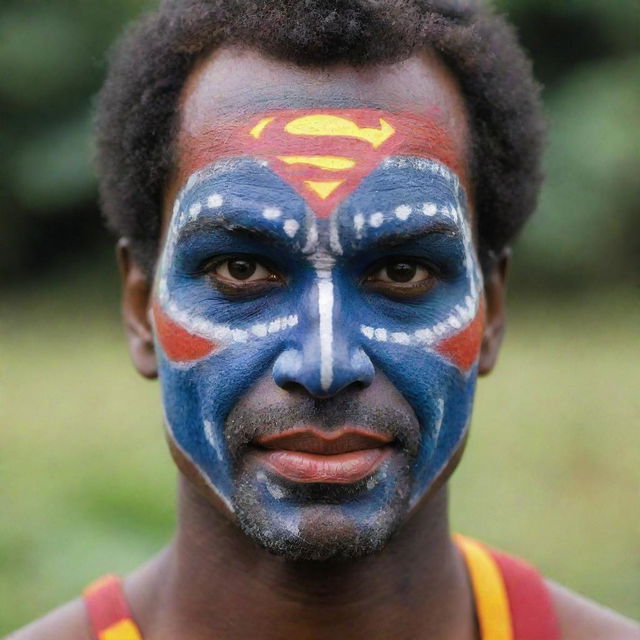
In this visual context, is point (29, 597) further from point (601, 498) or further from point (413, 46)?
point (413, 46)

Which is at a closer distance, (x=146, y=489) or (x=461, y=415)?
(x=461, y=415)

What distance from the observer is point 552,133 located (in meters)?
14.4

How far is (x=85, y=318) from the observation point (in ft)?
43.9

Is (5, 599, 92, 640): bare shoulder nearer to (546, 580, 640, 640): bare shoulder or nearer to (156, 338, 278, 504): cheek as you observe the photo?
(156, 338, 278, 504): cheek

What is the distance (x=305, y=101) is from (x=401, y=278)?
0.55 metres

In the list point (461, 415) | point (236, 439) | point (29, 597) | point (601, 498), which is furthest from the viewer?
point (601, 498)

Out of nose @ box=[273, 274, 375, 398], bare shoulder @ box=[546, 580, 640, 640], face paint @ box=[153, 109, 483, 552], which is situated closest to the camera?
nose @ box=[273, 274, 375, 398]

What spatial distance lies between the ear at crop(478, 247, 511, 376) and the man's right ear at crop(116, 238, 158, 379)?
1065mm

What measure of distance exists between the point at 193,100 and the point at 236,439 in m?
1.03

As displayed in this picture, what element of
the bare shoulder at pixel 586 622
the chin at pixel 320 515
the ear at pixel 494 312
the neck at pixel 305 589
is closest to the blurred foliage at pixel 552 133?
the ear at pixel 494 312

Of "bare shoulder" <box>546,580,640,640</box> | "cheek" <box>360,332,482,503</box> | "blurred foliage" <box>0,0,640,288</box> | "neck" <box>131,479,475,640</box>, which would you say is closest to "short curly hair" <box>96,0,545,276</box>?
"cheek" <box>360,332,482,503</box>

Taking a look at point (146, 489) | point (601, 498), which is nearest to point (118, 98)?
point (146, 489)

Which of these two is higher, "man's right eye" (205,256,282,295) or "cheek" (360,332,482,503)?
"man's right eye" (205,256,282,295)

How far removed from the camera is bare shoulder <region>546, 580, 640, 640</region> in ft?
12.4
